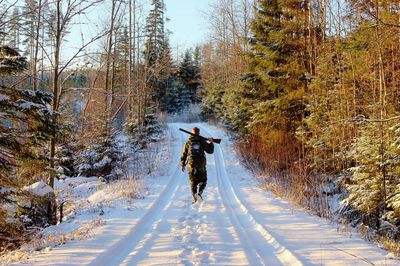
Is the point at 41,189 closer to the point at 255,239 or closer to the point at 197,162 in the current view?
the point at 197,162

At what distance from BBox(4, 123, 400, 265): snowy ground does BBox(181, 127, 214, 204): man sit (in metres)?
0.48

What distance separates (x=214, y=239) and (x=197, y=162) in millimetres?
→ 4414

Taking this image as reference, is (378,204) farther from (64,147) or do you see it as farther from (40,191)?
(64,147)

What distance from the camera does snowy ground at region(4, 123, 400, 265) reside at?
537 centimetres

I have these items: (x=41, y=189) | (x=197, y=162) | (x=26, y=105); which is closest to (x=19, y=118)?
(x=26, y=105)

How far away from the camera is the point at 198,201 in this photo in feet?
35.3

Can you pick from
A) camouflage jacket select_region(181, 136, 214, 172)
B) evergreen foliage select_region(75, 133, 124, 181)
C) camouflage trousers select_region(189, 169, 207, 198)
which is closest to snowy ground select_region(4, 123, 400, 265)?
camouflage trousers select_region(189, 169, 207, 198)

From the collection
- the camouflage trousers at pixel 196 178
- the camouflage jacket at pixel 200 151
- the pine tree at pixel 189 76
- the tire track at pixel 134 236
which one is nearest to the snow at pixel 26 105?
the tire track at pixel 134 236

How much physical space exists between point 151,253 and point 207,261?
3.16ft

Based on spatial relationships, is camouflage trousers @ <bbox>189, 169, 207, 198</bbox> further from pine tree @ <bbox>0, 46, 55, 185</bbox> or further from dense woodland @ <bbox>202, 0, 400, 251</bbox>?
pine tree @ <bbox>0, 46, 55, 185</bbox>

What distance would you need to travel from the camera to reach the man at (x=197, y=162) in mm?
10800

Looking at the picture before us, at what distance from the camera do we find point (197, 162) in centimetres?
1091

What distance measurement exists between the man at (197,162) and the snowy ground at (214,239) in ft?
1.57

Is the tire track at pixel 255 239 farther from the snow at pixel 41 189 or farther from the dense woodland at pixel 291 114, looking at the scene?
the snow at pixel 41 189
